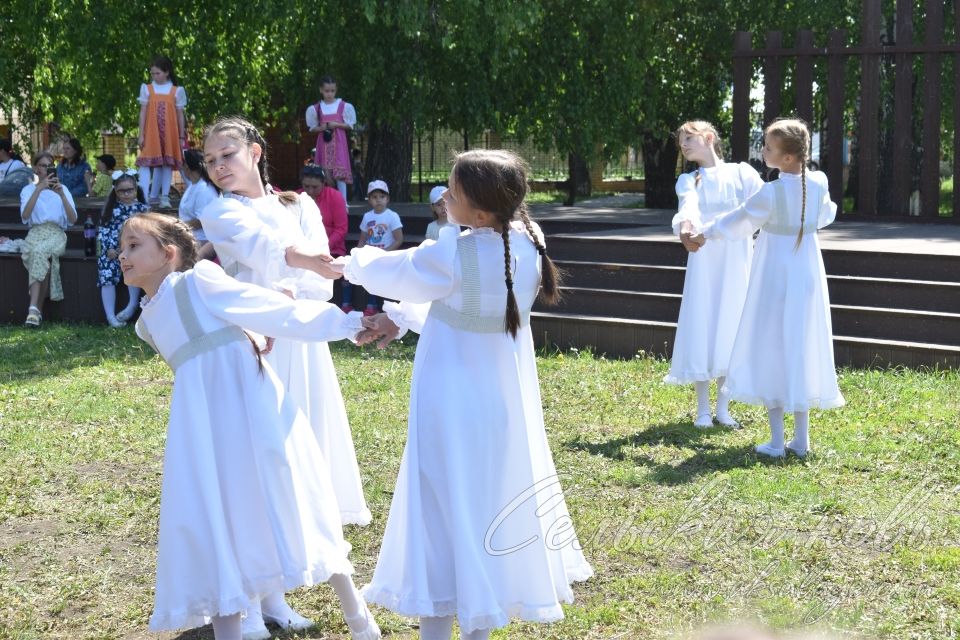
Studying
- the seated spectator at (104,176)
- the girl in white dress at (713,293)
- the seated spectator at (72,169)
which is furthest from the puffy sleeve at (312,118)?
the girl in white dress at (713,293)

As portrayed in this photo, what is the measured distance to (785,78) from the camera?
2027cm

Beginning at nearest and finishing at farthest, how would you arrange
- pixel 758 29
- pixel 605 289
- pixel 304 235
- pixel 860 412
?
1. pixel 304 235
2. pixel 860 412
3. pixel 605 289
4. pixel 758 29

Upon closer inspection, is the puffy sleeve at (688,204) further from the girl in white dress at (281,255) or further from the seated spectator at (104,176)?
the seated spectator at (104,176)

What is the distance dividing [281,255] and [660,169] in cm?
A: 1690

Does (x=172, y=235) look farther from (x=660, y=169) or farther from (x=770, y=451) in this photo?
(x=660, y=169)

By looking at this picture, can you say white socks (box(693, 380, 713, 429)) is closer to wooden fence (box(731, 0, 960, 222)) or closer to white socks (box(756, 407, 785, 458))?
white socks (box(756, 407, 785, 458))

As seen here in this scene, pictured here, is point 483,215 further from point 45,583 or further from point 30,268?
point 30,268

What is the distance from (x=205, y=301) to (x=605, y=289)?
796cm

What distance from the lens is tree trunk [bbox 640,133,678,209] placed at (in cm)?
2097

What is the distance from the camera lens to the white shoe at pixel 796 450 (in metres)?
6.85

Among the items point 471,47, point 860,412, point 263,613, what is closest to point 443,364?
point 263,613

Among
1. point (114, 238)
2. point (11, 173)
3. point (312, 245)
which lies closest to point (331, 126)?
point (114, 238)

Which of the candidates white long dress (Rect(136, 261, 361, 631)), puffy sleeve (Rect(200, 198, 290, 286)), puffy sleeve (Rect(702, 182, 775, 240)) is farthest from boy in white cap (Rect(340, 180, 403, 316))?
white long dress (Rect(136, 261, 361, 631))

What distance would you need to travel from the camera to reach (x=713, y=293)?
7.82m
